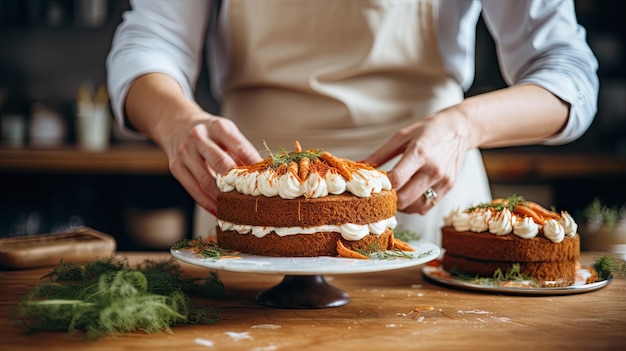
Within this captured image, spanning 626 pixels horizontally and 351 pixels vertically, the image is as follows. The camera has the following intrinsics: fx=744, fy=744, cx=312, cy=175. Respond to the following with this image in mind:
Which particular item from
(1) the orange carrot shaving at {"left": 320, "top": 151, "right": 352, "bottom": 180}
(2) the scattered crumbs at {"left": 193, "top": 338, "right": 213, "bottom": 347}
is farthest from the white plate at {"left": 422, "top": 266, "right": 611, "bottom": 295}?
(2) the scattered crumbs at {"left": 193, "top": 338, "right": 213, "bottom": 347}

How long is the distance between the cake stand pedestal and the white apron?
2.04ft

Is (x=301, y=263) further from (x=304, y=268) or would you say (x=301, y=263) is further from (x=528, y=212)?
(x=528, y=212)

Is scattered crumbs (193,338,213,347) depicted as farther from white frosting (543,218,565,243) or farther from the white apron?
the white apron

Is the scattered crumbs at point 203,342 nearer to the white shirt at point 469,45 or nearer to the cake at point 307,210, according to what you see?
the cake at point 307,210

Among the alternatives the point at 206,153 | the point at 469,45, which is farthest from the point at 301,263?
the point at 469,45

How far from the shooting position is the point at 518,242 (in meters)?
1.54

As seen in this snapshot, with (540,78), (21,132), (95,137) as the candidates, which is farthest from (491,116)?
(21,132)

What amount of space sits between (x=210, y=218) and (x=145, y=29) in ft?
1.81

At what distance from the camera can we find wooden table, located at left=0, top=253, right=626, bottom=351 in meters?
1.15

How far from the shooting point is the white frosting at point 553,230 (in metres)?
1.53

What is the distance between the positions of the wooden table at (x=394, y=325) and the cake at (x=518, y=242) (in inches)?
2.8

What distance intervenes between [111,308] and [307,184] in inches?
16.7

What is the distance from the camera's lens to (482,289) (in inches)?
59.8

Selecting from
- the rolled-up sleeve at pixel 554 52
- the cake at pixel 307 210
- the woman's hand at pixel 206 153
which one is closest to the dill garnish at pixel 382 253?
the cake at pixel 307 210
